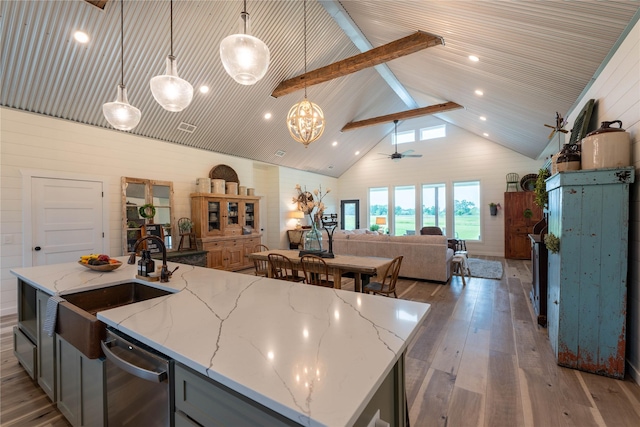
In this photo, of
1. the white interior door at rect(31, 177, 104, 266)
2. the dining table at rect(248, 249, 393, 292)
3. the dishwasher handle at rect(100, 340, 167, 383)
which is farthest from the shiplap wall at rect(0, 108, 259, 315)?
the dishwasher handle at rect(100, 340, 167, 383)

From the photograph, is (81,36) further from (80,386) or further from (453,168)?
(453,168)

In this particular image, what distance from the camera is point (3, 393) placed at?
2.17 metres

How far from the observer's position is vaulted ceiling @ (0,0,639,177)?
266 centimetres

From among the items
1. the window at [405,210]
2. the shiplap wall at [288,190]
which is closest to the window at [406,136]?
the window at [405,210]

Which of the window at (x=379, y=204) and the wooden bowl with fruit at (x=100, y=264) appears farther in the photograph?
the window at (x=379, y=204)

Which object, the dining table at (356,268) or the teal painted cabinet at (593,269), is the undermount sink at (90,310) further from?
the teal painted cabinet at (593,269)

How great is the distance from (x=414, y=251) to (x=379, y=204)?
5.21m

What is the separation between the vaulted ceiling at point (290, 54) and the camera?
8.74 ft

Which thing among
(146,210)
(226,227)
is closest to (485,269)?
(226,227)

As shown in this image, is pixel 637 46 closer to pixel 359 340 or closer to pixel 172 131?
pixel 359 340

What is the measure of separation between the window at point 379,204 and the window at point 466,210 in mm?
2298

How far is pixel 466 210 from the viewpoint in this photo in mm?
8781

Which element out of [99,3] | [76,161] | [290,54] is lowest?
[76,161]

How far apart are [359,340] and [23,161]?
5.38 metres
